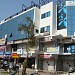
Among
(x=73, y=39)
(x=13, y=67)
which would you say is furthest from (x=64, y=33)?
(x=13, y=67)

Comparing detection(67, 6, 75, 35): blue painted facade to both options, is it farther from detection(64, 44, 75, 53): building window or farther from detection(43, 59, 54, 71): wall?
detection(43, 59, 54, 71): wall

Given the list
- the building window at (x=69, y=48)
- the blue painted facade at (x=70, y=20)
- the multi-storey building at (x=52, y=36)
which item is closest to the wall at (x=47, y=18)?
the multi-storey building at (x=52, y=36)

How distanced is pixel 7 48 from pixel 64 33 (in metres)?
22.5

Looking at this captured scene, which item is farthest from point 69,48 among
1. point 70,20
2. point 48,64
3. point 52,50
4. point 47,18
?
point 47,18

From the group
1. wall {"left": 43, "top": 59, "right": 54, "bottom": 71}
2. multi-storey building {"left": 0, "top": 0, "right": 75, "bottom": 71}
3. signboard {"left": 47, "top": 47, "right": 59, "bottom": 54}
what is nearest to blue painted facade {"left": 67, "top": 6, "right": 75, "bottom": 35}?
multi-storey building {"left": 0, "top": 0, "right": 75, "bottom": 71}

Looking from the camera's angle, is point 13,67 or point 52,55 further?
point 52,55

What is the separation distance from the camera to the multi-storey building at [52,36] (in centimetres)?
4591

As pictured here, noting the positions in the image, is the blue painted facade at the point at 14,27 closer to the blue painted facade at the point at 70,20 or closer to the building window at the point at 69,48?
the blue painted facade at the point at 70,20

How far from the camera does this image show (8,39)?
6181 centimetres

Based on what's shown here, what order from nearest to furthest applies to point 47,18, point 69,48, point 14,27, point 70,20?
point 69,48 < point 70,20 < point 47,18 < point 14,27

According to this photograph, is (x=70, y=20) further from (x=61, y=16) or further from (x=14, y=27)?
(x=14, y=27)

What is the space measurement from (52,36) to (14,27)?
52.6ft

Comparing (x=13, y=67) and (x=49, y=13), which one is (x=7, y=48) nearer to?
Answer: (x=49, y=13)

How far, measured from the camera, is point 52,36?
46562 millimetres
